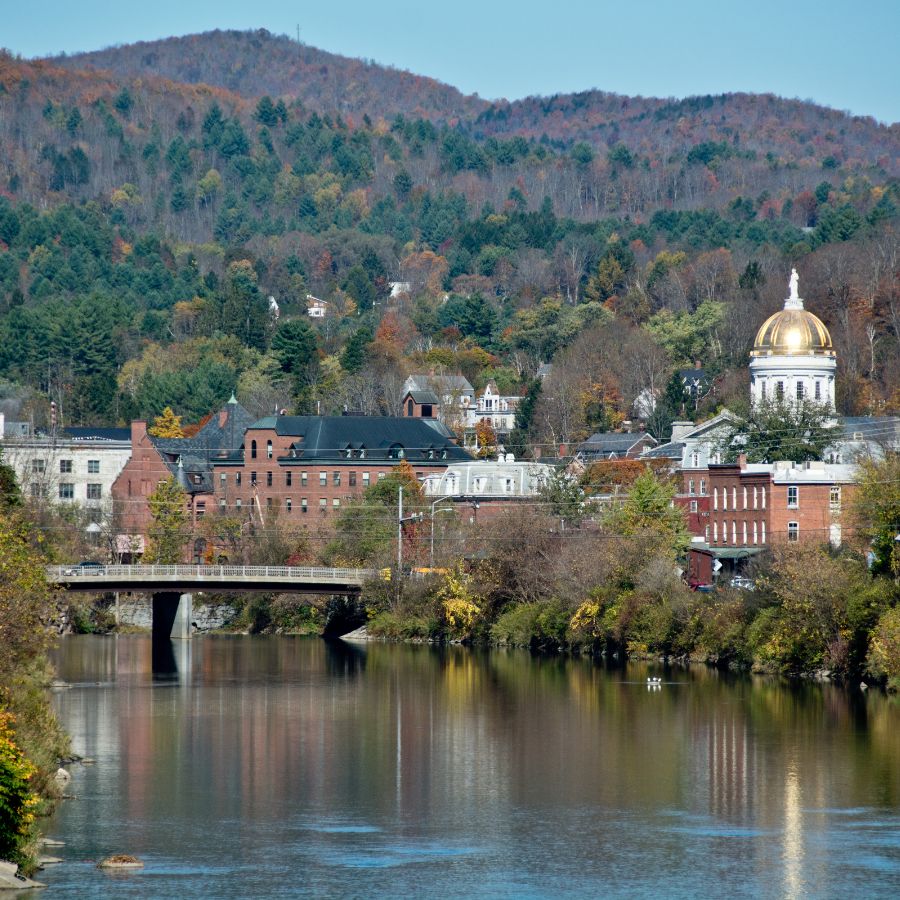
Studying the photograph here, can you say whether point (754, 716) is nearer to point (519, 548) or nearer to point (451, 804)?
point (451, 804)

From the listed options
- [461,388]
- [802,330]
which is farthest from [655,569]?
[461,388]

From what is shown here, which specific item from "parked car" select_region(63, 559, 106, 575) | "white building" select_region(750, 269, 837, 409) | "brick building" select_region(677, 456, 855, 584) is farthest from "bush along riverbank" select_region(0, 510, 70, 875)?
"white building" select_region(750, 269, 837, 409)

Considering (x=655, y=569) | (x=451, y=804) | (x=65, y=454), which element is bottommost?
(x=451, y=804)

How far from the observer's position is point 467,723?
72.3 m

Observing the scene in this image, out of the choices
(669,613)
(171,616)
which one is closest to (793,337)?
(171,616)

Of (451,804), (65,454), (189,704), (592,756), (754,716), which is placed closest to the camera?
(451,804)

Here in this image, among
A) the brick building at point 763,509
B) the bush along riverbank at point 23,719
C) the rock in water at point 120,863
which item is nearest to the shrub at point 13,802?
the bush along riverbank at point 23,719

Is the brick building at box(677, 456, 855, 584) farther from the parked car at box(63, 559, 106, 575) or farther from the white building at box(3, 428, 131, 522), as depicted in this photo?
the white building at box(3, 428, 131, 522)

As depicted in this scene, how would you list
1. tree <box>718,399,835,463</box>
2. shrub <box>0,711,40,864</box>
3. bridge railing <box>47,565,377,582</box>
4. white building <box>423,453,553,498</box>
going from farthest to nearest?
white building <box>423,453,553,498</box> < tree <box>718,399,835,463</box> < bridge railing <box>47,565,377,582</box> < shrub <box>0,711,40,864</box>

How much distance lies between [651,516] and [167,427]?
72323mm

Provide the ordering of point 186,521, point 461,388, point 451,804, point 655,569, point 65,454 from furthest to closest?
point 461,388, point 65,454, point 186,521, point 655,569, point 451,804

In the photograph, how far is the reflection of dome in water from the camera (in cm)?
14475

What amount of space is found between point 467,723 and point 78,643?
45.0 metres

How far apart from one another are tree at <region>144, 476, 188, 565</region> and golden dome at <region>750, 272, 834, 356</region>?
40.7 meters
